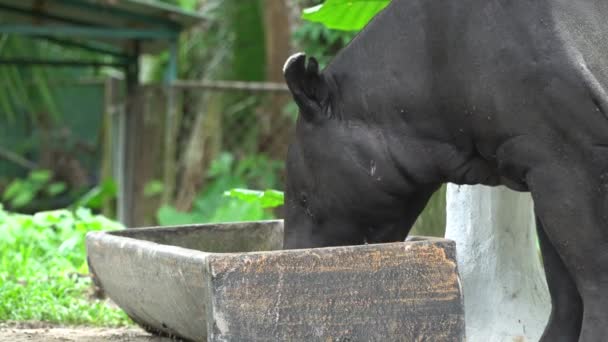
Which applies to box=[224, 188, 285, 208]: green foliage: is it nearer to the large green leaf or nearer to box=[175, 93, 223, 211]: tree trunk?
the large green leaf

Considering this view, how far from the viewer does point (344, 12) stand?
5.27 meters

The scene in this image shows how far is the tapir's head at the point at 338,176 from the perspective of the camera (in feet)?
13.3

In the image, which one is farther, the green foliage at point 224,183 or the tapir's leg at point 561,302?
the green foliage at point 224,183

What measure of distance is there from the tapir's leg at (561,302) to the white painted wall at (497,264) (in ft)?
1.38

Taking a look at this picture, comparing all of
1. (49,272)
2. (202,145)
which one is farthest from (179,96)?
(49,272)

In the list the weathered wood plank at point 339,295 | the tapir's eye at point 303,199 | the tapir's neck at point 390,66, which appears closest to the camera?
the weathered wood plank at point 339,295

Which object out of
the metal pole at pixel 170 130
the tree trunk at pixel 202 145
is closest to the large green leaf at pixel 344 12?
the metal pole at pixel 170 130

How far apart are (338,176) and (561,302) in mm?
950

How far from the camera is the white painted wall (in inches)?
179

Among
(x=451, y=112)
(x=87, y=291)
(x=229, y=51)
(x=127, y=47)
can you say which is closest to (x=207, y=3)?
(x=229, y=51)

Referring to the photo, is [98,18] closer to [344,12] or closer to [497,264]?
[344,12]

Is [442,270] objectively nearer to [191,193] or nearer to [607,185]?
[607,185]

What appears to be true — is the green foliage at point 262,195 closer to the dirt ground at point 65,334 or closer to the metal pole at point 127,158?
the dirt ground at point 65,334

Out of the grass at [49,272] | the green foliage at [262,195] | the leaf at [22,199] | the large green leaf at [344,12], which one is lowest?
the leaf at [22,199]
